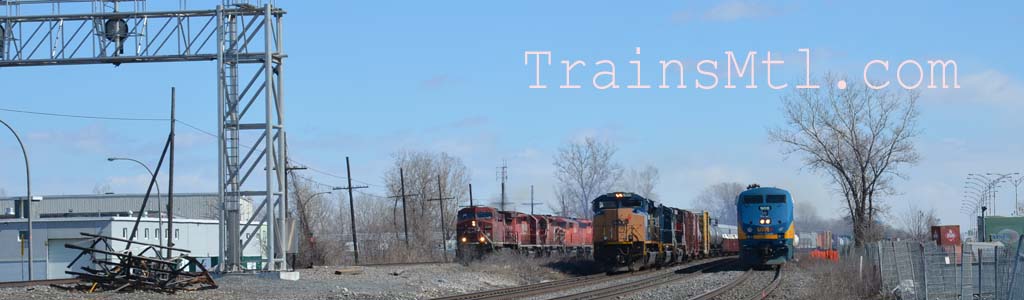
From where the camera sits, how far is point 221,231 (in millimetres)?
31234

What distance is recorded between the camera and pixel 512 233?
183ft

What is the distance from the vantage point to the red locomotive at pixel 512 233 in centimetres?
5225

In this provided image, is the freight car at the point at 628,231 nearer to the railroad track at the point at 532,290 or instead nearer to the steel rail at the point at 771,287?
the railroad track at the point at 532,290

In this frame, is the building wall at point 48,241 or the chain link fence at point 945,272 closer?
the chain link fence at point 945,272

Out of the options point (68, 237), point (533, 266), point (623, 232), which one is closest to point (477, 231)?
point (533, 266)

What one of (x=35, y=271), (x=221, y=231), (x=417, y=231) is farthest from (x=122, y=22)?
(x=417, y=231)

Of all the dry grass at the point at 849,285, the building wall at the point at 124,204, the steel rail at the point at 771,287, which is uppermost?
the building wall at the point at 124,204

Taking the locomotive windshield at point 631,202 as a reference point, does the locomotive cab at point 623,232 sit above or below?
below

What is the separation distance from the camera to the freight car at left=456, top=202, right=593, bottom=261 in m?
52.2

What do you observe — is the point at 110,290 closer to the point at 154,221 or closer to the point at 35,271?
the point at 35,271

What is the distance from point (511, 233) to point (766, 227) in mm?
17436

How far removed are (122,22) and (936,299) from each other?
71.4 feet

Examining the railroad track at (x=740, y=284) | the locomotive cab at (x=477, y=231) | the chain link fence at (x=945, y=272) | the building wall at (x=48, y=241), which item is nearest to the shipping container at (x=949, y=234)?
the railroad track at (x=740, y=284)

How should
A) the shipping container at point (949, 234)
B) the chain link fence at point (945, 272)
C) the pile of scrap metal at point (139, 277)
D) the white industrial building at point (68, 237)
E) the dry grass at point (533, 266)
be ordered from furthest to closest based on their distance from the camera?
the white industrial building at point (68, 237) < the dry grass at point (533, 266) < the shipping container at point (949, 234) < the pile of scrap metal at point (139, 277) < the chain link fence at point (945, 272)
